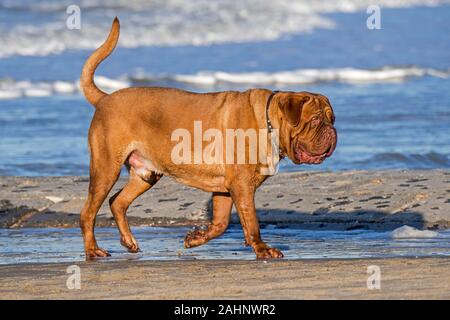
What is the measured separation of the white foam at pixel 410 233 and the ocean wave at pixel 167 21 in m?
18.0

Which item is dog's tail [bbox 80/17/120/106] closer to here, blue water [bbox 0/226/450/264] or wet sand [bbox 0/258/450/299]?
blue water [bbox 0/226/450/264]

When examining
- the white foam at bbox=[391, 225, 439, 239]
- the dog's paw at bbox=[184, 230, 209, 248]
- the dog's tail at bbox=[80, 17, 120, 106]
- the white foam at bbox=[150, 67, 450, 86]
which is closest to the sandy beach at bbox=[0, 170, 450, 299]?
the white foam at bbox=[391, 225, 439, 239]

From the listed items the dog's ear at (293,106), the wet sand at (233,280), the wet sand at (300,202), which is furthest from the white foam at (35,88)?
the wet sand at (233,280)

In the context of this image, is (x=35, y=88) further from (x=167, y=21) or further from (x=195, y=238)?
(x=195, y=238)

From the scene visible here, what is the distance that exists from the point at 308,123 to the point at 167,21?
2407 cm

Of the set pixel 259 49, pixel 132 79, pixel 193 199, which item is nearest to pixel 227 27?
pixel 259 49

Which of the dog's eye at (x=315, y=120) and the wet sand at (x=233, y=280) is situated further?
the dog's eye at (x=315, y=120)

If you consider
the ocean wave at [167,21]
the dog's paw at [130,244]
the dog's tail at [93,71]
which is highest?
the ocean wave at [167,21]

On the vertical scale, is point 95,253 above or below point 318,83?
below

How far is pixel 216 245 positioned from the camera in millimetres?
8859

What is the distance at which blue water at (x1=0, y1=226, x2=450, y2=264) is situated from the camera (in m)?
8.05

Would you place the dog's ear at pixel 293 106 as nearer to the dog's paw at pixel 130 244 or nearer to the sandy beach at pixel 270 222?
the sandy beach at pixel 270 222

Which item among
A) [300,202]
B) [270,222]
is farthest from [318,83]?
[270,222]

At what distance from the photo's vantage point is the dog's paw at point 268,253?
7.92 metres
